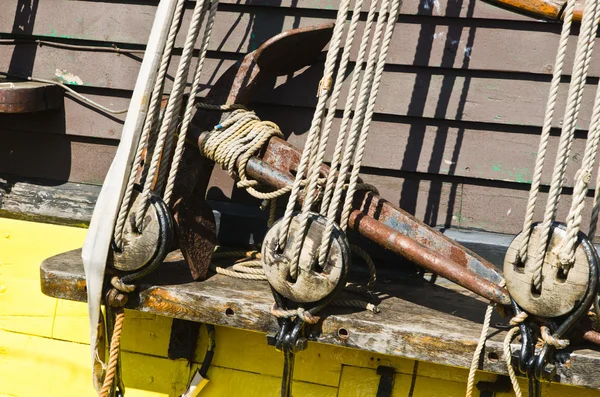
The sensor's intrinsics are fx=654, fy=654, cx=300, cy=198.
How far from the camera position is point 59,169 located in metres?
2.81

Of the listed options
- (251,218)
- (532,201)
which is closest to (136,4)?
(251,218)

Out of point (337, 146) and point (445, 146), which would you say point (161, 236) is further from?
point (445, 146)

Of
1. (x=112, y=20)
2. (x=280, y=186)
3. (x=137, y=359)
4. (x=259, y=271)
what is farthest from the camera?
(x=112, y=20)

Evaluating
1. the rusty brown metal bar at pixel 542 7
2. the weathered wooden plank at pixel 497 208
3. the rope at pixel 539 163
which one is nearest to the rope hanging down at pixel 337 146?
the rope at pixel 539 163

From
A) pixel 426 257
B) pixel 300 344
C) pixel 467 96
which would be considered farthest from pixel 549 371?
pixel 467 96

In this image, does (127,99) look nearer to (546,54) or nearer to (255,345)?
(255,345)

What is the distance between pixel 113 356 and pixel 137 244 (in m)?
0.37

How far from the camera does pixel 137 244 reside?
6.59 ft

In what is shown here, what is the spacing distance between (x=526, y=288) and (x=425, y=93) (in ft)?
3.35

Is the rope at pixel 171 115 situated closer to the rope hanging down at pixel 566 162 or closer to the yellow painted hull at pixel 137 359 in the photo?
the yellow painted hull at pixel 137 359

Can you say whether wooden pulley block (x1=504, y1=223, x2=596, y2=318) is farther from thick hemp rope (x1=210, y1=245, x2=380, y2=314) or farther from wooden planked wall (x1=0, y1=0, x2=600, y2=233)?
wooden planked wall (x1=0, y1=0, x2=600, y2=233)

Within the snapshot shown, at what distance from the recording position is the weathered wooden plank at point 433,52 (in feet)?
7.94

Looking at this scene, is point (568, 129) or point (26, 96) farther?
point (26, 96)

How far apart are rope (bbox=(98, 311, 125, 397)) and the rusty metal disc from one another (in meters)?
1.00
